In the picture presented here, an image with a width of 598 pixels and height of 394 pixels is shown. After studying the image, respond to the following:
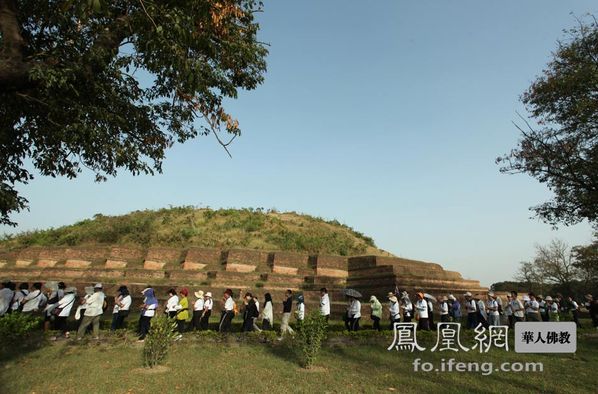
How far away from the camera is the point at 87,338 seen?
994cm

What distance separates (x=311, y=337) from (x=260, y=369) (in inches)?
47.5

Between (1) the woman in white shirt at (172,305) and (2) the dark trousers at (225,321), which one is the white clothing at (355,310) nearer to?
(2) the dark trousers at (225,321)

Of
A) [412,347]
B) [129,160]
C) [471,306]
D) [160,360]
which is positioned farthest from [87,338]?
[471,306]

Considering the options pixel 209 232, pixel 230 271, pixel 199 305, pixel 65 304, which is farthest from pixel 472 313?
pixel 209 232

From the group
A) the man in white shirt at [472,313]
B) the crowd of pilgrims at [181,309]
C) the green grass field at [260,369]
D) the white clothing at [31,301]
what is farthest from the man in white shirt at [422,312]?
the white clothing at [31,301]

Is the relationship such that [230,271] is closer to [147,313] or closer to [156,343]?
[147,313]

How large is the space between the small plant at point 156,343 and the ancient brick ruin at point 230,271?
790 centimetres

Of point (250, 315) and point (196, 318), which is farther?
point (196, 318)

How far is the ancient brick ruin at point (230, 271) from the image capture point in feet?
57.0

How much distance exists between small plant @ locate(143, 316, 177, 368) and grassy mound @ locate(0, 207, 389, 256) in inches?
576

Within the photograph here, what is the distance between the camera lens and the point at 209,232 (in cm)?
2427

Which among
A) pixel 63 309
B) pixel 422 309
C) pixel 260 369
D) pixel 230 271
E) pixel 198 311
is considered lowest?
pixel 260 369

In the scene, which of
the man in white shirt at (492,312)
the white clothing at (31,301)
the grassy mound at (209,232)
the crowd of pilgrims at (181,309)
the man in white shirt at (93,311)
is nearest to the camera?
the man in white shirt at (93,311)

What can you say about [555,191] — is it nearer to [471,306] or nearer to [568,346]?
[471,306]
